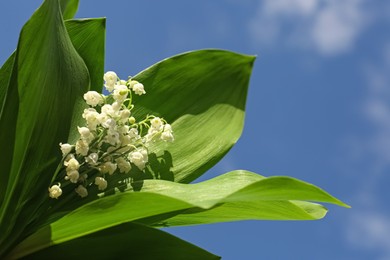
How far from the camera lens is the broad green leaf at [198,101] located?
164 centimetres

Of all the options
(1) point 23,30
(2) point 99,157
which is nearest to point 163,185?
(2) point 99,157

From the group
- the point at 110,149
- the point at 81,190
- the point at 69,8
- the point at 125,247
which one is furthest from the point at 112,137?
the point at 69,8

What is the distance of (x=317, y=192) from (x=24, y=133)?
0.63m

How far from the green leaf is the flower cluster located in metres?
0.37

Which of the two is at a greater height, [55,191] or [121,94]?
[121,94]

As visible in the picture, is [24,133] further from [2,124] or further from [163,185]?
[163,185]

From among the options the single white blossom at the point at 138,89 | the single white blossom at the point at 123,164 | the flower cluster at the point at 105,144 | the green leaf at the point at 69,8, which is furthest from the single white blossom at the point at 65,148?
the green leaf at the point at 69,8

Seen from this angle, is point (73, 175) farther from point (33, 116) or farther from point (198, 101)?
point (198, 101)

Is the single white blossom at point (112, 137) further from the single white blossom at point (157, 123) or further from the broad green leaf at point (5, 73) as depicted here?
the broad green leaf at point (5, 73)

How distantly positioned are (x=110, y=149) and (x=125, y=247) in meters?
0.22

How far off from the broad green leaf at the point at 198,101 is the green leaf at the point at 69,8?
0.33 metres

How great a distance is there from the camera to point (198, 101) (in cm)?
168

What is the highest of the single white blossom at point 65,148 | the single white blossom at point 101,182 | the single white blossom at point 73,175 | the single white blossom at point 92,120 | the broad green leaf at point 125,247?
the single white blossom at point 92,120

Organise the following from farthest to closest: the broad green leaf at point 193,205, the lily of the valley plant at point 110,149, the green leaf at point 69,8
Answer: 1. the green leaf at point 69,8
2. the lily of the valley plant at point 110,149
3. the broad green leaf at point 193,205
